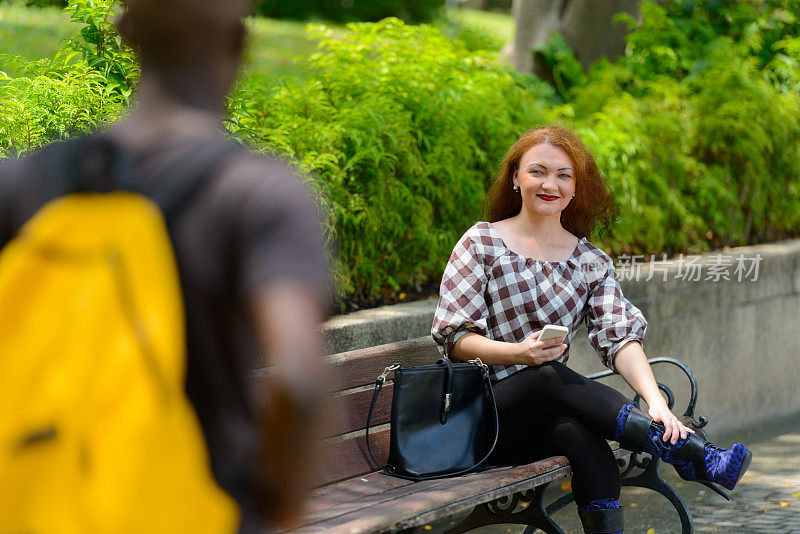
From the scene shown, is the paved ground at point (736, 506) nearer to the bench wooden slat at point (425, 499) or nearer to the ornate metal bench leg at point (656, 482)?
the ornate metal bench leg at point (656, 482)

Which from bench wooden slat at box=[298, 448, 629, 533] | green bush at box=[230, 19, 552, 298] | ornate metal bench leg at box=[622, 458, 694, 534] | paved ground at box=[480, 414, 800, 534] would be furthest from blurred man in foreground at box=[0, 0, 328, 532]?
paved ground at box=[480, 414, 800, 534]

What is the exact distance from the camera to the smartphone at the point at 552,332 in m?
3.78

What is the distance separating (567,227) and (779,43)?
16.6 ft

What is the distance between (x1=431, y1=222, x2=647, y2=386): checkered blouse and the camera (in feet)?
13.5

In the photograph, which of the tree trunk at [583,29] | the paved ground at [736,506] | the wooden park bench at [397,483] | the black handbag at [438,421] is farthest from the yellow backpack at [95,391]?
the tree trunk at [583,29]

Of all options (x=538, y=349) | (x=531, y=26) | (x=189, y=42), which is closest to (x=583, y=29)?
(x=531, y=26)

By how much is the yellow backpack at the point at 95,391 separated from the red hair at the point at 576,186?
327 centimetres

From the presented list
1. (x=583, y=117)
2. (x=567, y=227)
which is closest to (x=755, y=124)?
(x=583, y=117)

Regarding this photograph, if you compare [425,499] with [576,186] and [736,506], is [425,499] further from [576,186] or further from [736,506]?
[736,506]

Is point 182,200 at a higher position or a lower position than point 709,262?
higher

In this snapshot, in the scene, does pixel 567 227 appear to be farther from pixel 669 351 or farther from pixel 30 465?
pixel 30 465

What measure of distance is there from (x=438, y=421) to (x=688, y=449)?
0.88 metres

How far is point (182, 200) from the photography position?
50.6 inches

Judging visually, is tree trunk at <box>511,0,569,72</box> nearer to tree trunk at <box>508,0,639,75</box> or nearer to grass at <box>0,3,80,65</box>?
tree trunk at <box>508,0,639,75</box>
